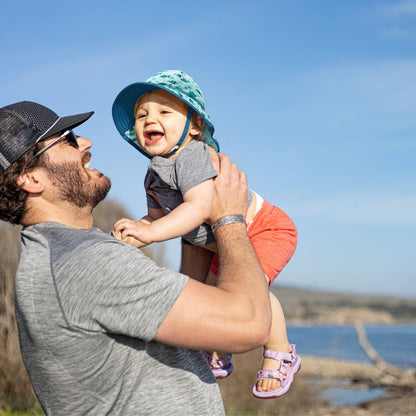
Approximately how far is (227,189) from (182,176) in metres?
0.23

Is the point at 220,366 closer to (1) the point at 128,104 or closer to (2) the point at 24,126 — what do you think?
(1) the point at 128,104

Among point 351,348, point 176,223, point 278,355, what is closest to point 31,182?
point 176,223

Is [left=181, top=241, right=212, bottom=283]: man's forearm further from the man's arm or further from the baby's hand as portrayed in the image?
the man's arm

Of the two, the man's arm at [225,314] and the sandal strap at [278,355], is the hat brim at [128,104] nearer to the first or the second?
the man's arm at [225,314]

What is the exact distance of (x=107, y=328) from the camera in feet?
6.92

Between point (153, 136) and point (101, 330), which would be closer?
point (101, 330)

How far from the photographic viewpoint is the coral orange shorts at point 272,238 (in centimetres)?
307

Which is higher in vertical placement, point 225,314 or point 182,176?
point 182,176

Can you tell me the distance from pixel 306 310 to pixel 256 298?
79249 millimetres

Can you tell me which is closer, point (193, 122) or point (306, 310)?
point (193, 122)

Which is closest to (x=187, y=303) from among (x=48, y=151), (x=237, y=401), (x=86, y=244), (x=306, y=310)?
(x=86, y=244)

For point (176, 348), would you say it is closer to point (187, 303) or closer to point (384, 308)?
point (187, 303)

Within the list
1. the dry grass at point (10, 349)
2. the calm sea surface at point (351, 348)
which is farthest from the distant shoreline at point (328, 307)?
the dry grass at point (10, 349)

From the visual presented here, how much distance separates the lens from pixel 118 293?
2070 millimetres
